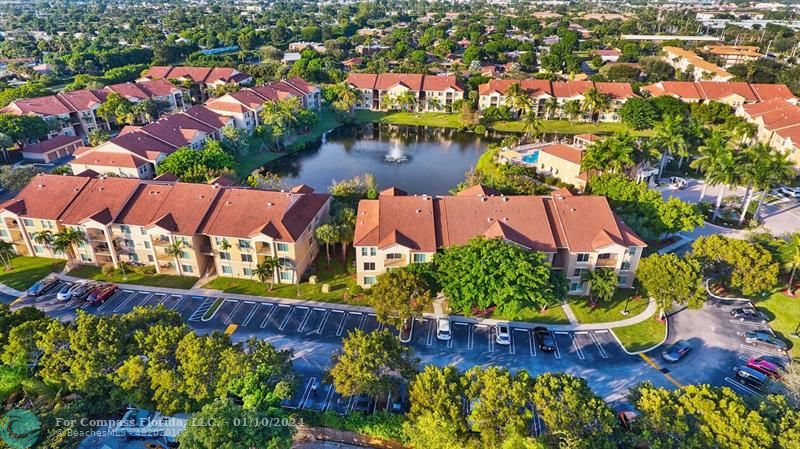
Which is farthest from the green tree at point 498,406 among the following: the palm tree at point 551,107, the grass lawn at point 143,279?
the palm tree at point 551,107

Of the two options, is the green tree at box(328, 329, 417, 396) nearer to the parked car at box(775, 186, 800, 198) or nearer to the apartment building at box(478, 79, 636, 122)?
the parked car at box(775, 186, 800, 198)

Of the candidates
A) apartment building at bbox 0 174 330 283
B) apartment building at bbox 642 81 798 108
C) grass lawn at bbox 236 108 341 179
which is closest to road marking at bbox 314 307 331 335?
apartment building at bbox 0 174 330 283

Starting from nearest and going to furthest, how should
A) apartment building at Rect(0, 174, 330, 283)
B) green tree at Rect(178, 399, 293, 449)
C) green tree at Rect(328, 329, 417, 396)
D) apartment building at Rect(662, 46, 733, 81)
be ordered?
green tree at Rect(178, 399, 293, 449)
green tree at Rect(328, 329, 417, 396)
apartment building at Rect(0, 174, 330, 283)
apartment building at Rect(662, 46, 733, 81)

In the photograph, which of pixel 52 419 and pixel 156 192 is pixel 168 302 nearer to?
pixel 156 192

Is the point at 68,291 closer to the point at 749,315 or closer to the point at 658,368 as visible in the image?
the point at 658,368

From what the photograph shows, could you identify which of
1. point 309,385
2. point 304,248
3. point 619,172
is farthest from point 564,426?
point 619,172

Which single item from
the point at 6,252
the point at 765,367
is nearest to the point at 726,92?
the point at 765,367

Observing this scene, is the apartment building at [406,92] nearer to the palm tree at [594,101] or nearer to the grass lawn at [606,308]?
the palm tree at [594,101]
